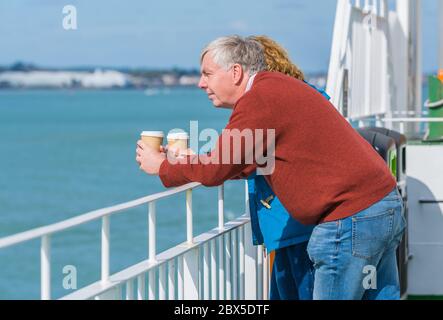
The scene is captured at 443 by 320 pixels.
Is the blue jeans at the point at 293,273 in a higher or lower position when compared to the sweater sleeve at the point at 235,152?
lower

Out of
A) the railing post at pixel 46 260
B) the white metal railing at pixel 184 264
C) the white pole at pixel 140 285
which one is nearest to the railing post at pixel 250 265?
the white metal railing at pixel 184 264

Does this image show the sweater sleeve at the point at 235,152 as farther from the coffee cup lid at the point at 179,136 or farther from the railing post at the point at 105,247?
the railing post at the point at 105,247

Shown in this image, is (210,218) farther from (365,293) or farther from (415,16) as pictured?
(365,293)

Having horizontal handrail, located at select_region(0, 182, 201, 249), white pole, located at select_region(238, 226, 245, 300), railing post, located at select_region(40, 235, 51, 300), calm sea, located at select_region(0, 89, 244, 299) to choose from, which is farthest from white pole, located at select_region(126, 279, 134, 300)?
calm sea, located at select_region(0, 89, 244, 299)

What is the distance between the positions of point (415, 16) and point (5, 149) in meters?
70.7

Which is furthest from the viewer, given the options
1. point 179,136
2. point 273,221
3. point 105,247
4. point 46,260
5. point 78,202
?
point 78,202

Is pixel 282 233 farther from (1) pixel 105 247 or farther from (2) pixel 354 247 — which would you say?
(1) pixel 105 247

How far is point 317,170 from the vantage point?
3.60m

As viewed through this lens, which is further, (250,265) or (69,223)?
(250,265)

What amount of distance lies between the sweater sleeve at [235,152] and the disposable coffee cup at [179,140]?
27 centimetres

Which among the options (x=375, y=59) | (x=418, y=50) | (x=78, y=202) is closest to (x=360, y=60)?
(x=375, y=59)

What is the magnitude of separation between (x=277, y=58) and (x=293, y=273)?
2.69 feet

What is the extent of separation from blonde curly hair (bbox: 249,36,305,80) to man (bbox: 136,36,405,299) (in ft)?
0.43

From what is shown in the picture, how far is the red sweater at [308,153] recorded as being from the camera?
3.57 meters
